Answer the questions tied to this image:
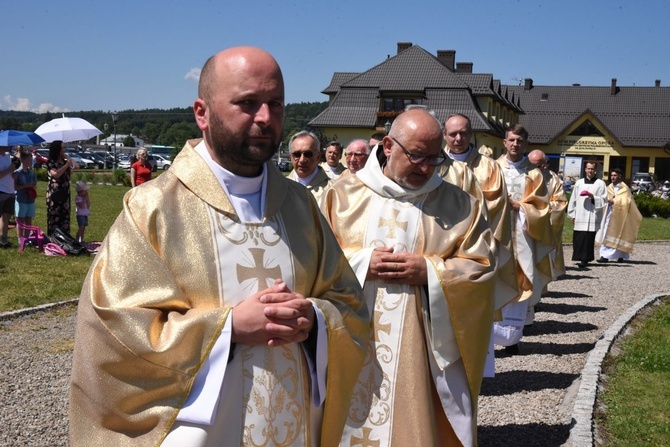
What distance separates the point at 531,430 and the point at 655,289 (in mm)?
9101

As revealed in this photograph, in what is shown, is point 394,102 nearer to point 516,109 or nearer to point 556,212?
point 516,109

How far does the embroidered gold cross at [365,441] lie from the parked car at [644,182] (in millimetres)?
48078

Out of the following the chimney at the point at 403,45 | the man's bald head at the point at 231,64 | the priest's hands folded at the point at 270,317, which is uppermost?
the chimney at the point at 403,45

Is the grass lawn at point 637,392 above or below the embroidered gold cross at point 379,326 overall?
below

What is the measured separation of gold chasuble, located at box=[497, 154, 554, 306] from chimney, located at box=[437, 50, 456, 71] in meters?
47.3

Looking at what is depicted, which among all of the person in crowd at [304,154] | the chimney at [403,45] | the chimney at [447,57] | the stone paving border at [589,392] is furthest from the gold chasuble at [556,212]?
the chimney at [403,45]

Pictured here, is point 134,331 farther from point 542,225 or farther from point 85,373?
point 542,225

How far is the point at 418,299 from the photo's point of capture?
168 inches

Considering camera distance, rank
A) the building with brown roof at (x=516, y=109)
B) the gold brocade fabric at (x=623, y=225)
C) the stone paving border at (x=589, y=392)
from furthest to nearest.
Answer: the building with brown roof at (x=516, y=109)
the gold brocade fabric at (x=623, y=225)
the stone paving border at (x=589, y=392)

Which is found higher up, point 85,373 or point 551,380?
point 85,373

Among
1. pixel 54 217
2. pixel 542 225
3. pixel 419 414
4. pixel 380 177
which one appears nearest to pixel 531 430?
pixel 419 414

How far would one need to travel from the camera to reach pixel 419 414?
13.6 ft

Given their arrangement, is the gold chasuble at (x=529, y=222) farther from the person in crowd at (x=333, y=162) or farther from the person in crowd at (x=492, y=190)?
the person in crowd at (x=492, y=190)

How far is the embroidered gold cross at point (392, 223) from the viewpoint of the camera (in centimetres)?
438
